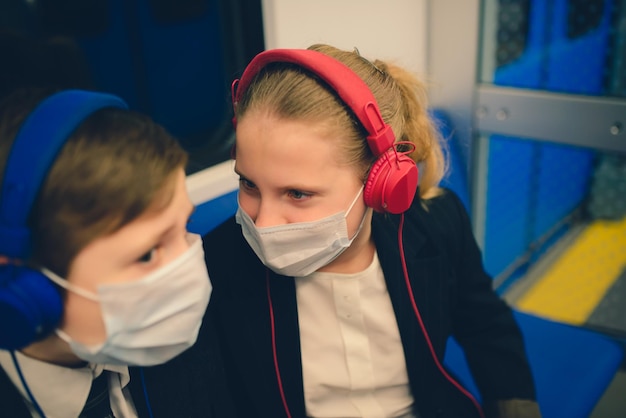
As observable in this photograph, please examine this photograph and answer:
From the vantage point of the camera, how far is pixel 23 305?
81cm

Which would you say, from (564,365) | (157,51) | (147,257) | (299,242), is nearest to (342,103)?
(299,242)

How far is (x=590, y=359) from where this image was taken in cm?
194

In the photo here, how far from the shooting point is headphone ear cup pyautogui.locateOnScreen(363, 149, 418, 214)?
3.91 ft

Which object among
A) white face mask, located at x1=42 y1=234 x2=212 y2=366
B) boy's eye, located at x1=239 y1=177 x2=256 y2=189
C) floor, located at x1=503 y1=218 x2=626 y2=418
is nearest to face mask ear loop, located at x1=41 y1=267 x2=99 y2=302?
white face mask, located at x1=42 y1=234 x2=212 y2=366

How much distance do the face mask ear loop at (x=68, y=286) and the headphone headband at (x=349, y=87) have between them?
1.91ft

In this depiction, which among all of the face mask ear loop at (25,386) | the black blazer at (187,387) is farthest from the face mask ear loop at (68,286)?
the black blazer at (187,387)

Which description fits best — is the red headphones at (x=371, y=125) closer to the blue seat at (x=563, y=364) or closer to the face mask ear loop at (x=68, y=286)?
the face mask ear loop at (x=68, y=286)

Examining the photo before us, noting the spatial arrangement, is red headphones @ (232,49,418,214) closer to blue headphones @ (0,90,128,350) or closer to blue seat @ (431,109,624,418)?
blue headphones @ (0,90,128,350)

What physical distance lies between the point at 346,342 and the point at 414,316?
180 mm

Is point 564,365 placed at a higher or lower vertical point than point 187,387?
lower

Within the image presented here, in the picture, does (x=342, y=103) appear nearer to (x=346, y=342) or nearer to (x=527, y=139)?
(x=346, y=342)

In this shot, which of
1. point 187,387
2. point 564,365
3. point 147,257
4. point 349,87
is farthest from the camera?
point 564,365

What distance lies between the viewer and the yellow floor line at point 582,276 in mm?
2719

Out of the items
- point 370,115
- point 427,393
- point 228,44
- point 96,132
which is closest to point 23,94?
point 96,132
